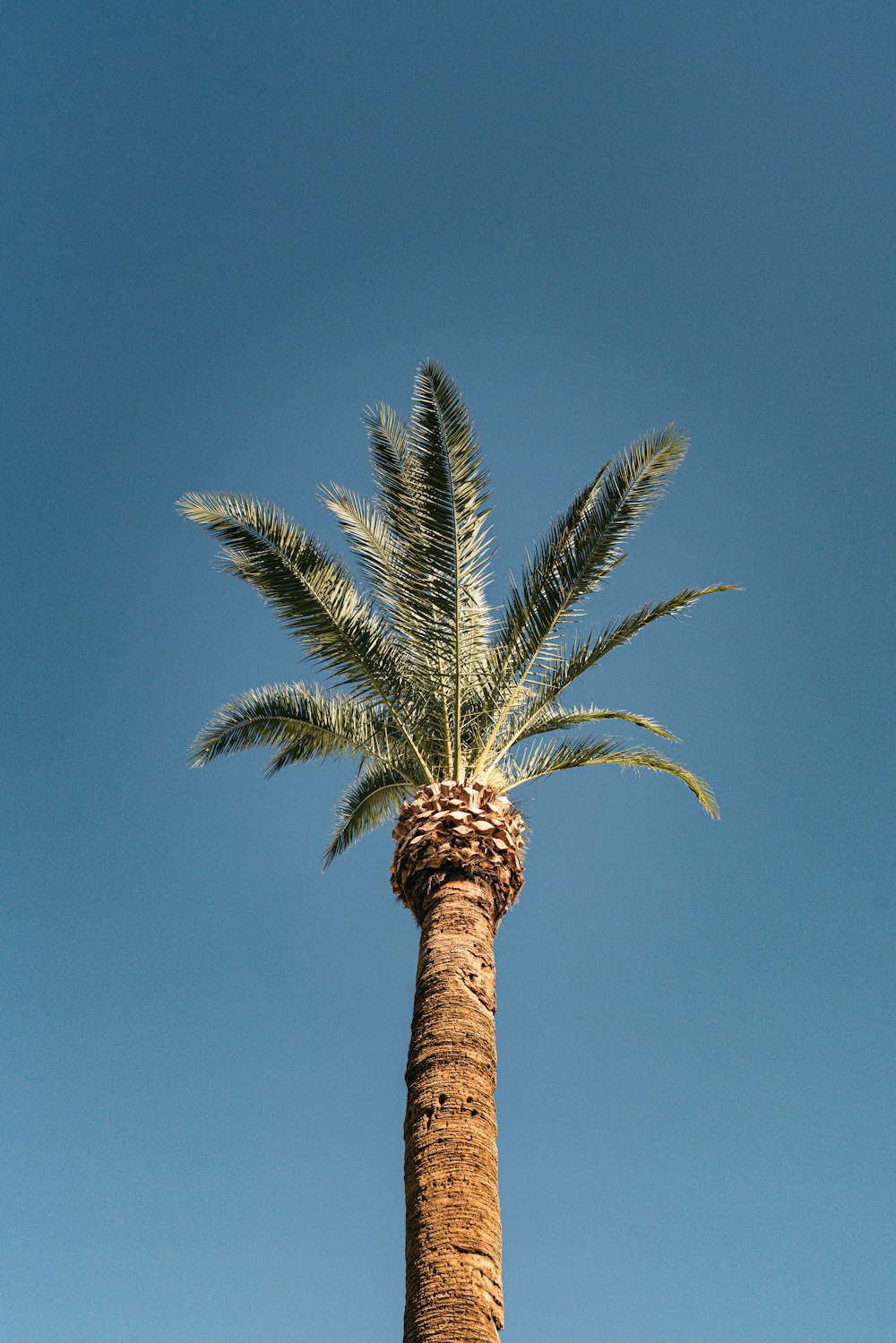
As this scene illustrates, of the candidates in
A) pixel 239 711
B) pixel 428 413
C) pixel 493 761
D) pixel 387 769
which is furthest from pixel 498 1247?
pixel 428 413

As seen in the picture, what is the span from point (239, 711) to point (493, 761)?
2696 millimetres

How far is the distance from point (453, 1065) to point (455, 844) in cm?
199

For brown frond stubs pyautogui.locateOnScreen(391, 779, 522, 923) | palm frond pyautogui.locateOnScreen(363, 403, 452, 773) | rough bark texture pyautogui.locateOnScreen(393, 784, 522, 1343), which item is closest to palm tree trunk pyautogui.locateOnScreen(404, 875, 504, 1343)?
rough bark texture pyautogui.locateOnScreen(393, 784, 522, 1343)

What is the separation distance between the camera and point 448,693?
9.69 meters

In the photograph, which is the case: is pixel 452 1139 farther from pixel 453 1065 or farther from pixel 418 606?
pixel 418 606

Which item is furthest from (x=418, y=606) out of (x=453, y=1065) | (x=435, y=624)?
(x=453, y=1065)

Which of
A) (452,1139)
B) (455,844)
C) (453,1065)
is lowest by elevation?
(452,1139)

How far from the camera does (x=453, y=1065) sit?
6176 millimetres

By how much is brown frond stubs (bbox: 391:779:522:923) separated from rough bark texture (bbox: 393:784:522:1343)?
10mm

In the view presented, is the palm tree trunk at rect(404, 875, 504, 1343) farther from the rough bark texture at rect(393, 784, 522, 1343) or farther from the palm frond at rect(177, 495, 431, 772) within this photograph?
the palm frond at rect(177, 495, 431, 772)

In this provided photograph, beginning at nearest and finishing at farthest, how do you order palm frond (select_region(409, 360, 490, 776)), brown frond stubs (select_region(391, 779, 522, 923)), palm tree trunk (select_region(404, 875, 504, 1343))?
palm tree trunk (select_region(404, 875, 504, 1343)) < brown frond stubs (select_region(391, 779, 522, 923)) < palm frond (select_region(409, 360, 490, 776))

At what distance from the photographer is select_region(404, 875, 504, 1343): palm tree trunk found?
507 cm

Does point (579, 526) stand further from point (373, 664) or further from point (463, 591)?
point (373, 664)

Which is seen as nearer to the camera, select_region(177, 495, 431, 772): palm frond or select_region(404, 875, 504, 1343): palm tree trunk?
select_region(404, 875, 504, 1343): palm tree trunk
